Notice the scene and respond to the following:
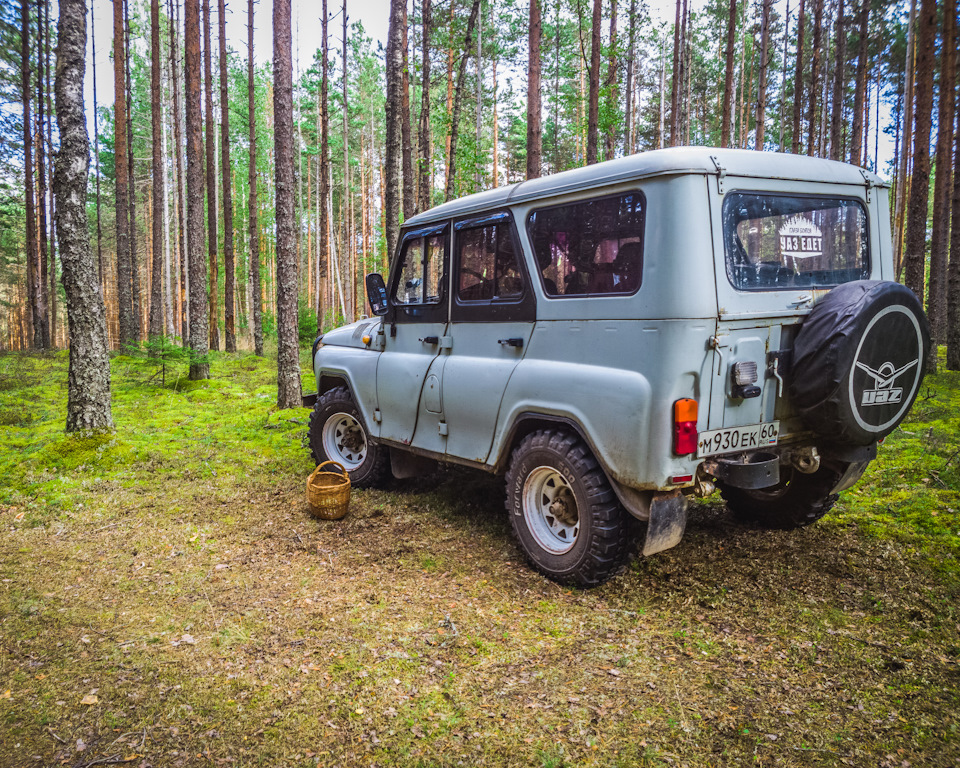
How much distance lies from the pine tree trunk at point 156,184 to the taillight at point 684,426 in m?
16.7

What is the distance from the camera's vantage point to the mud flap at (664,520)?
3430 mm

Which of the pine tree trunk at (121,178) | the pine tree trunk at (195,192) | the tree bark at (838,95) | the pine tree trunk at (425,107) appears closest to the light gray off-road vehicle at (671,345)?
the pine tree trunk at (195,192)

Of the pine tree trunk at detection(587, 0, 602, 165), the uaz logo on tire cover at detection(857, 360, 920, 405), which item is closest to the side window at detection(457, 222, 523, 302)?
the uaz logo on tire cover at detection(857, 360, 920, 405)

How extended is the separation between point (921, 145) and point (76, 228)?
12.5 metres

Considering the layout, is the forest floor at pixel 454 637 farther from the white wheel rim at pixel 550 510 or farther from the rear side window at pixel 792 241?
the rear side window at pixel 792 241

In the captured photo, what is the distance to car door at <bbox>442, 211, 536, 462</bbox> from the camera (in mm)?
4305

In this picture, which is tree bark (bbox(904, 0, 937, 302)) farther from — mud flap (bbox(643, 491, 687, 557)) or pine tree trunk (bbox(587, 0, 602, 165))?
mud flap (bbox(643, 491, 687, 557))

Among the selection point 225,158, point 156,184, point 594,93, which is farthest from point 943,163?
point 156,184

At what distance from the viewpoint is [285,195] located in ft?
30.5

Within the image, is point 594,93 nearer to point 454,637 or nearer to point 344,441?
point 344,441

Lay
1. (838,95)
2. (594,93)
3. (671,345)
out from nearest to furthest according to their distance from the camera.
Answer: (671,345) → (594,93) → (838,95)

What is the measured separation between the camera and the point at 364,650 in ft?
10.8

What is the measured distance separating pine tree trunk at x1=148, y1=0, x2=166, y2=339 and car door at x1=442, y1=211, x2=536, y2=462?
48.1 ft

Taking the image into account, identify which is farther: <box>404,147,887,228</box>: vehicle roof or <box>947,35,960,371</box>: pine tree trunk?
<box>947,35,960,371</box>: pine tree trunk
